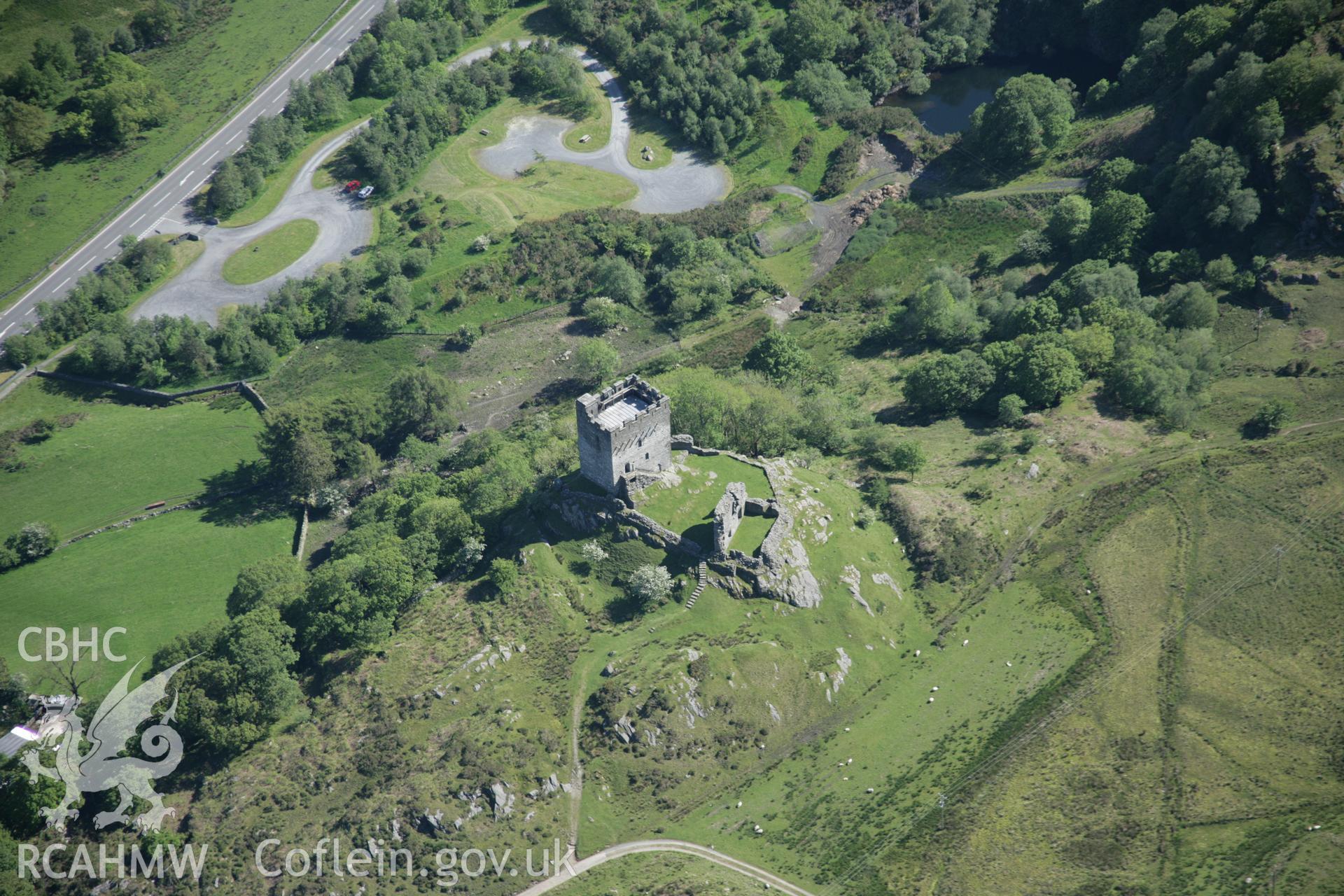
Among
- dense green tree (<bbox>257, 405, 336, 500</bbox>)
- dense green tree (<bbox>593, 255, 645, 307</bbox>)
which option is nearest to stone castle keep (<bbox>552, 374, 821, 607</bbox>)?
dense green tree (<bbox>257, 405, 336, 500</bbox>)

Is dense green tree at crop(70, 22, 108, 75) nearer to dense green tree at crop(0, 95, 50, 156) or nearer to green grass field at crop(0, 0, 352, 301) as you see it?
green grass field at crop(0, 0, 352, 301)

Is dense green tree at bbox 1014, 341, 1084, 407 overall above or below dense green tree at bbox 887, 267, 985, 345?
above

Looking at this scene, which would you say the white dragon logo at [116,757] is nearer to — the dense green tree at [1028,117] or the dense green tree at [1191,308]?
the dense green tree at [1191,308]

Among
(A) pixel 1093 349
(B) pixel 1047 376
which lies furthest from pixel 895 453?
(A) pixel 1093 349

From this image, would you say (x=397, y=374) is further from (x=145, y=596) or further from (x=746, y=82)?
(x=746, y=82)

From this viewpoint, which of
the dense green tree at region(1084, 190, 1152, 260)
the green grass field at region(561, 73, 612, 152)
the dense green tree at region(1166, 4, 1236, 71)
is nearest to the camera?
the dense green tree at region(1084, 190, 1152, 260)
